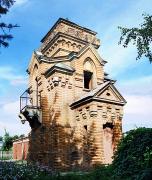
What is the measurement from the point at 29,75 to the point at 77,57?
553cm

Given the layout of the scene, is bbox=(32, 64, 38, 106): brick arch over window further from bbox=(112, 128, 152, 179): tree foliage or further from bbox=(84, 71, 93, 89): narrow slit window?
bbox=(112, 128, 152, 179): tree foliage

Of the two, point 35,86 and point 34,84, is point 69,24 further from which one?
point 35,86

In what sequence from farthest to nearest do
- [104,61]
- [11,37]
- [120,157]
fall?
[104,61] < [120,157] < [11,37]

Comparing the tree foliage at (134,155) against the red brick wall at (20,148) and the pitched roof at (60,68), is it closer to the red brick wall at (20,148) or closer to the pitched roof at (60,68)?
the pitched roof at (60,68)

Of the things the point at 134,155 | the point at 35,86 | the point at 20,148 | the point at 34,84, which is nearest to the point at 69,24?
the point at 34,84

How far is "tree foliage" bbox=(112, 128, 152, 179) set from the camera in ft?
51.3

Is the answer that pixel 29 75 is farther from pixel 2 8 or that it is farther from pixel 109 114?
pixel 2 8

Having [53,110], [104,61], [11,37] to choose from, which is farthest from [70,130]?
[11,37]

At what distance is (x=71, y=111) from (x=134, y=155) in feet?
36.7

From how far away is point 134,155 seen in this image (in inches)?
661

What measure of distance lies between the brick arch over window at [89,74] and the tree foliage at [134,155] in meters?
12.2

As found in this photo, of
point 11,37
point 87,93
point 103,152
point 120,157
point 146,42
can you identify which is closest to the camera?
point 11,37

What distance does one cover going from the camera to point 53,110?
26797 millimetres

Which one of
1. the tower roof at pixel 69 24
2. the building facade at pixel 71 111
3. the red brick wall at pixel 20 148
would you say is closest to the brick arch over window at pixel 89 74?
the building facade at pixel 71 111
